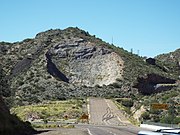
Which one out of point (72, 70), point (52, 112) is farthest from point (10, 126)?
point (72, 70)

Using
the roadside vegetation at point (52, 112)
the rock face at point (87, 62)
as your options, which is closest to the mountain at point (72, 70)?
the rock face at point (87, 62)

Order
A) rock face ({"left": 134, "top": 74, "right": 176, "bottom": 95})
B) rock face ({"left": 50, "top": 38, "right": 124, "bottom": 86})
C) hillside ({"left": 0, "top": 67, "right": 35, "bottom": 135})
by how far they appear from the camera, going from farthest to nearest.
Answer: rock face ({"left": 50, "top": 38, "right": 124, "bottom": 86})
rock face ({"left": 134, "top": 74, "right": 176, "bottom": 95})
hillside ({"left": 0, "top": 67, "right": 35, "bottom": 135})

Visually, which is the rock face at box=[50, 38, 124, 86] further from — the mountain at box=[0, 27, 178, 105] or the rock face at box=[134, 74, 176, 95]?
the rock face at box=[134, 74, 176, 95]

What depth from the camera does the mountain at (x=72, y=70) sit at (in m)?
128

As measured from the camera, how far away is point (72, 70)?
15188 centimetres

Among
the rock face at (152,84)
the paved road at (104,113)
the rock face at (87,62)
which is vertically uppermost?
the rock face at (87,62)

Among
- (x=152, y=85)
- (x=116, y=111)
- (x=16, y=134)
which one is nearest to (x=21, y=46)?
(x=152, y=85)

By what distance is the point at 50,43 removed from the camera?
163625 mm

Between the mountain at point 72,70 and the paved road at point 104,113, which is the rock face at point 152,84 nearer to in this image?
the mountain at point 72,70

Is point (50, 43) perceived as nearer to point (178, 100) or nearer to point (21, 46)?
point (21, 46)

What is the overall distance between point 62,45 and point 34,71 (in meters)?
23.1

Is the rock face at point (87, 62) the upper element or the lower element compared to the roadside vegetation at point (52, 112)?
upper

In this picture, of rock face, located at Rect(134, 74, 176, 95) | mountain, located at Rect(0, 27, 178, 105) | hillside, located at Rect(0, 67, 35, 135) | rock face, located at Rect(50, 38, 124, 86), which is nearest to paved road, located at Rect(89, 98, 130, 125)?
mountain, located at Rect(0, 27, 178, 105)

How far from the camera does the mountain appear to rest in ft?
419
